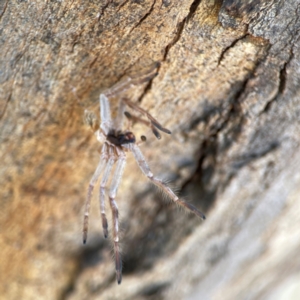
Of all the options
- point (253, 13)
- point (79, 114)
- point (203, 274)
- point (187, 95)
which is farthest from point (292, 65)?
point (203, 274)

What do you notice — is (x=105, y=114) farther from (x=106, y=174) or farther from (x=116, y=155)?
(x=106, y=174)

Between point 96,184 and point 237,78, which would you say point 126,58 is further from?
point 96,184

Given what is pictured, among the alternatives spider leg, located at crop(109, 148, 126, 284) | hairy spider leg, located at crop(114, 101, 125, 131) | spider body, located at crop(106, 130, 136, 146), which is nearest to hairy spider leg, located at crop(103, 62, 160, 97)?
hairy spider leg, located at crop(114, 101, 125, 131)

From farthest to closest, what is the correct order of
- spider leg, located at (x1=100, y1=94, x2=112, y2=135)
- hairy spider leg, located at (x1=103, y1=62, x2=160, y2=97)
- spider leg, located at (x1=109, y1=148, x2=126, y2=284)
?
1. spider leg, located at (x1=109, y1=148, x2=126, y2=284)
2. spider leg, located at (x1=100, y1=94, x2=112, y2=135)
3. hairy spider leg, located at (x1=103, y1=62, x2=160, y2=97)

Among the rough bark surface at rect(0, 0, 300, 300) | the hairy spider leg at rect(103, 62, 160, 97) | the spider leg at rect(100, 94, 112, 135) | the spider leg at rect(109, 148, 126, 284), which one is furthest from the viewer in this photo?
the spider leg at rect(109, 148, 126, 284)

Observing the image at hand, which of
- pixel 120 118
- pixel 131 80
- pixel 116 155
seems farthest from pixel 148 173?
pixel 131 80

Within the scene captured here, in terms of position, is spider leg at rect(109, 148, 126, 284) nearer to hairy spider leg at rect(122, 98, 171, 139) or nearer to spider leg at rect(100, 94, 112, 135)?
spider leg at rect(100, 94, 112, 135)

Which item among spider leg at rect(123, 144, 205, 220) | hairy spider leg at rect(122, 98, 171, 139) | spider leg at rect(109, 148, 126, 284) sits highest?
hairy spider leg at rect(122, 98, 171, 139)
